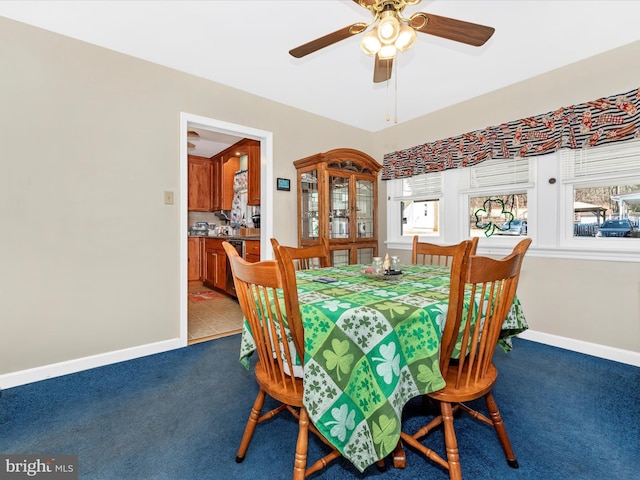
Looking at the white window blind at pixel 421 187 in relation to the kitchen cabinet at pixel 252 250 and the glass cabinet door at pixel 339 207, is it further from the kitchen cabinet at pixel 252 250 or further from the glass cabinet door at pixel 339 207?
the kitchen cabinet at pixel 252 250

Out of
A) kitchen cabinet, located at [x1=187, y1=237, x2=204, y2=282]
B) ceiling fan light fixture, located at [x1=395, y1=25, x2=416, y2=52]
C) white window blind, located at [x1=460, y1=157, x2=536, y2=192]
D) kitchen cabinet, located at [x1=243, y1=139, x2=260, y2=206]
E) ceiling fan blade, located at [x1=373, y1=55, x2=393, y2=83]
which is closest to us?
ceiling fan light fixture, located at [x1=395, y1=25, x2=416, y2=52]

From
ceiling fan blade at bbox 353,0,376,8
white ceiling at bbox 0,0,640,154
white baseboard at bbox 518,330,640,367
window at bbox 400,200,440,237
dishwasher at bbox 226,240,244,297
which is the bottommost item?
white baseboard at bbox 518,330,640,367

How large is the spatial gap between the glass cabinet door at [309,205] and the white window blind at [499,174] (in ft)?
5.37

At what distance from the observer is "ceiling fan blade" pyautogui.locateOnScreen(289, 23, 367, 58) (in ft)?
5.14

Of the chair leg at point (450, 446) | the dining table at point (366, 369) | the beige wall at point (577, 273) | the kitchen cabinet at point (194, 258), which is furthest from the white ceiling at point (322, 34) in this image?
the kitchen cabinet at point (194, 258)

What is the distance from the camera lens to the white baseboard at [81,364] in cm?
200

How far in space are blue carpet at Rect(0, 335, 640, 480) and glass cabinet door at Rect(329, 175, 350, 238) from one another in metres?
1.80

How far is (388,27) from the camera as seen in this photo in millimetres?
1505

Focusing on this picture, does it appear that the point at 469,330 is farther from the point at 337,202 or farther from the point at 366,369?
the point at 337,202

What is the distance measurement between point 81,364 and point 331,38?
276 cm

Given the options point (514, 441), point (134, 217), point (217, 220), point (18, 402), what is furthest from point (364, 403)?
point (217, 220)

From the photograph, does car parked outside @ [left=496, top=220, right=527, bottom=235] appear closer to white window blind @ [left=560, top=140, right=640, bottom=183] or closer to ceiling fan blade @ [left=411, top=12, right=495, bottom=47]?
white window blind @ [left=560, top=140, right=640, bottom=183]

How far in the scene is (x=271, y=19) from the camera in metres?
2.05

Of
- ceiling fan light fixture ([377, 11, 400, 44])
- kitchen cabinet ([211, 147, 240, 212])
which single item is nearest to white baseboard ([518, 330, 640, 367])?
ceiling fan light fixture ([377, 11, 400, 44])
